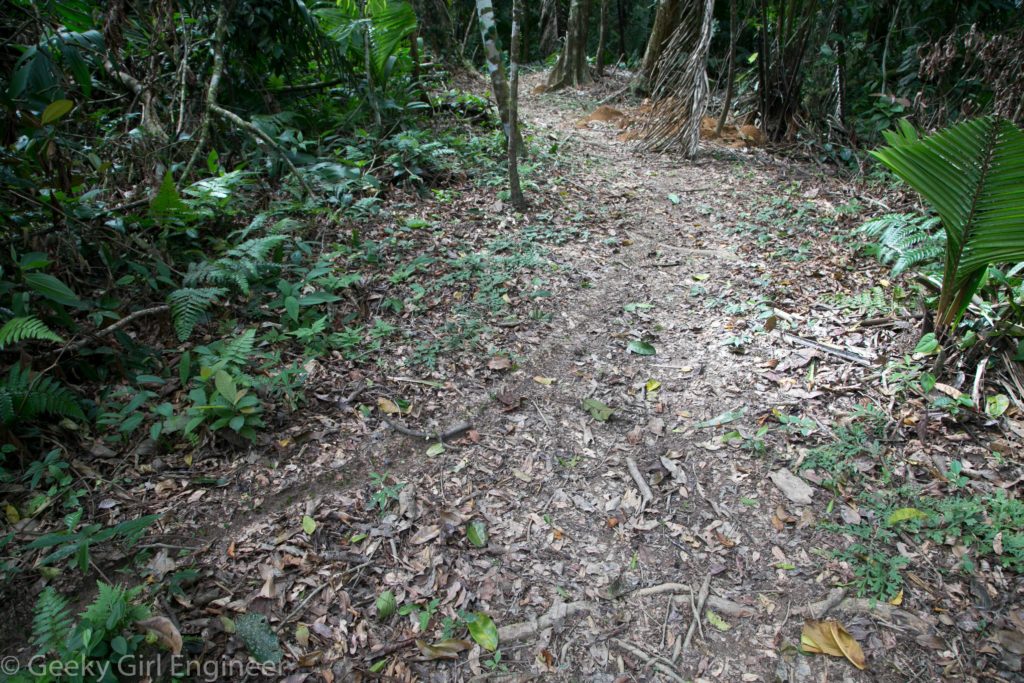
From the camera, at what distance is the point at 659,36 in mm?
9016

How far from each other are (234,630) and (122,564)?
0.56m

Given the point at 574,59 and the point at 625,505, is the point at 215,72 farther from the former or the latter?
the point at 574,59

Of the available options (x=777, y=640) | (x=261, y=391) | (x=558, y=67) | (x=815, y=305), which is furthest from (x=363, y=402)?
(x=558, y=67)

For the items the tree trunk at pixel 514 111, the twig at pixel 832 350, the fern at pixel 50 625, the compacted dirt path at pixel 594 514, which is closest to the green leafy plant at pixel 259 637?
the compacted dirt path at pixel 594 514

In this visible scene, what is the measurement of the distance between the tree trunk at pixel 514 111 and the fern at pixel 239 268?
2343mm

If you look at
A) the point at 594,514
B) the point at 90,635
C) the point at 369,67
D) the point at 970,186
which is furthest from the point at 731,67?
the point at 90,635

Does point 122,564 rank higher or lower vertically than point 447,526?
higher

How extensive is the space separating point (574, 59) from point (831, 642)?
474 inches

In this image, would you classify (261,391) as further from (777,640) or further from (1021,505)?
(1021,505)

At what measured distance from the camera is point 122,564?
6.66 ft

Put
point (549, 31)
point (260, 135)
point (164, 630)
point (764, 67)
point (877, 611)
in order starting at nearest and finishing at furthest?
1. point (164, 630)
2. point (877, 611)
3. point (260, 135)
4. point (764, 67)
5. point (549, 31)

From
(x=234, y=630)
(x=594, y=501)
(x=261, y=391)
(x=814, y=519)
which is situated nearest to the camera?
(x=234, y=630)

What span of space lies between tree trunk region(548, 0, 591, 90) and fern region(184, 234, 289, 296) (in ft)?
32.0

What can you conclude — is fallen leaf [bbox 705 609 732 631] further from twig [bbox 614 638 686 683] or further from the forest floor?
twig [bbox 614 638 686 683]
